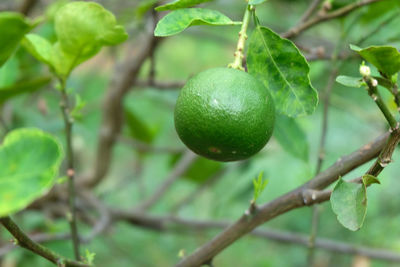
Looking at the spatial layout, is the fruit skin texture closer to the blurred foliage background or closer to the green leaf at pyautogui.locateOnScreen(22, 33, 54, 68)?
the green leaf at pyautogui.locateOnScreen(22, 33, 54, 68)

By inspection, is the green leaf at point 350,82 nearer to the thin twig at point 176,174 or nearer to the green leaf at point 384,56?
the green leaf at point 384,56

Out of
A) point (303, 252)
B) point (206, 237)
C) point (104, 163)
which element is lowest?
point (303, 252)

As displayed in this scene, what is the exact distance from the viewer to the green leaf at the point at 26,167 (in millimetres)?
518

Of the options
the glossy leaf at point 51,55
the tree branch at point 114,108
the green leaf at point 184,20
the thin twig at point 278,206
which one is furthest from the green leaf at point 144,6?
the thin twig at point 278,206

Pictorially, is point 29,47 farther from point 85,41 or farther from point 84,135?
point 84,135

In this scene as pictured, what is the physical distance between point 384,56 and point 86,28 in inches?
20.0

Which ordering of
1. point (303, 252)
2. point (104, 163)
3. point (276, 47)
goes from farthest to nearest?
point (303, 252), point (104, 163), point (276, 47)

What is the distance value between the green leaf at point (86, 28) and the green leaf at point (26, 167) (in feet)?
0.95

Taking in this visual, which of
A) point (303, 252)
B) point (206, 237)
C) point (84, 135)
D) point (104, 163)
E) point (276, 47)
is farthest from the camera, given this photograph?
point (303, 252)

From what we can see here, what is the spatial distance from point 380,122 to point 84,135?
1356 millimetres

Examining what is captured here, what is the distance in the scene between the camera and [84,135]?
2250 millimetres

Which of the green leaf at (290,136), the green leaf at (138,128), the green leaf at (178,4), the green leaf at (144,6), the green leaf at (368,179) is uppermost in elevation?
the green leaf at (178,4)

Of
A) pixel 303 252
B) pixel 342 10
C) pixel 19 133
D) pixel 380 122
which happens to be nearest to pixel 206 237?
pixel 303 252

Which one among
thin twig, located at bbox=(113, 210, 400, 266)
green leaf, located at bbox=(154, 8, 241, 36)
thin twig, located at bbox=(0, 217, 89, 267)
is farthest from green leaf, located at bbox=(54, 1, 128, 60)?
thin twig, located at bbox=(113, 210, 400, 266)
